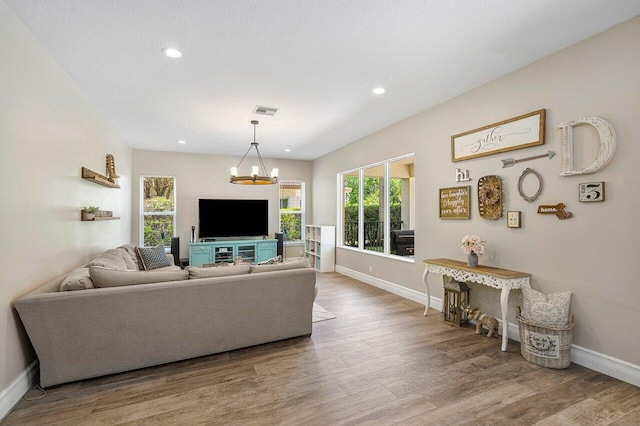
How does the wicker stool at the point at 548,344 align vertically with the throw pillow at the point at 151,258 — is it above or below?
below

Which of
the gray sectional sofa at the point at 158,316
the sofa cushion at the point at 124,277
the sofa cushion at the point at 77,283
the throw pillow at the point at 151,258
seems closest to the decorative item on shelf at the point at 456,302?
the gray sectional sofa at the point at 158,316

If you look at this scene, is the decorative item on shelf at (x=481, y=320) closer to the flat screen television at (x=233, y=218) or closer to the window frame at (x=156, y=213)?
the flat screen television at (x=233, y=218)

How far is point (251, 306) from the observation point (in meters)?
2.99

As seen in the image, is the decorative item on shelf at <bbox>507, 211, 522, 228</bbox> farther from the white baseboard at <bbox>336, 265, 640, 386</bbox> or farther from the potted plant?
the potted plant

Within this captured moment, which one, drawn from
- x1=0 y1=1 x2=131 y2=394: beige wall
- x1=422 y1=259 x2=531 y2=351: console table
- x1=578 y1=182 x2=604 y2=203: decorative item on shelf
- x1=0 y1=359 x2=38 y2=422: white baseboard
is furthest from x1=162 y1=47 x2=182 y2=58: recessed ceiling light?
x1=578 y1=182 x2=604 y2=203: decorative item on shelf

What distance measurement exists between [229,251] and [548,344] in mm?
6007

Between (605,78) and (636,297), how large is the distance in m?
1.78

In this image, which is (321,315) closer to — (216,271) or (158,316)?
(216,271)

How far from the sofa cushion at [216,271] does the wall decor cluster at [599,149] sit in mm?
3114

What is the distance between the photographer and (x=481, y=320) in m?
3.44

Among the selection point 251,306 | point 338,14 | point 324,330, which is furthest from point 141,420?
point 338,14

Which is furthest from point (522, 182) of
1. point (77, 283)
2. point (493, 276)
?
point (77, 283)

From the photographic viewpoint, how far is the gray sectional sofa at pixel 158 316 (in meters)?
2.33

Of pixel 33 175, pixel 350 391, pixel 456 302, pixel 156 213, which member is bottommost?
pixel 350 391
